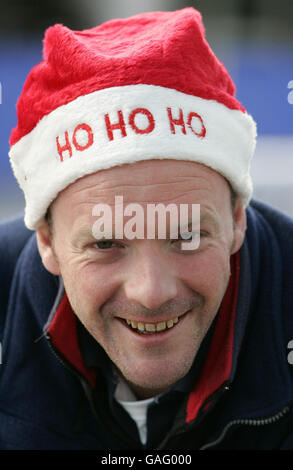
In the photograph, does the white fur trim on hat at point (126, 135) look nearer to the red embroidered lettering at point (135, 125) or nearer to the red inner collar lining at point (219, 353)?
the red embroidered lettering at point (135, 125)

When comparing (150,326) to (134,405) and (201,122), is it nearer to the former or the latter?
(134,405)

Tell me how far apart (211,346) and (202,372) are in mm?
105

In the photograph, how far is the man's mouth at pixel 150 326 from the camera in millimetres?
1780

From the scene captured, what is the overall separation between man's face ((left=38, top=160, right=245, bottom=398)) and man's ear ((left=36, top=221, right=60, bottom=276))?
4 cm

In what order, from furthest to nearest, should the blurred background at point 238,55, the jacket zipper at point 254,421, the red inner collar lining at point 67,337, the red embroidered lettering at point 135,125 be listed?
the blurred background at point 238,55 < the red inner collar lining at point 67,337 < the jacket zipper at point 254,421 < the red embroidered lettering at point 135,125

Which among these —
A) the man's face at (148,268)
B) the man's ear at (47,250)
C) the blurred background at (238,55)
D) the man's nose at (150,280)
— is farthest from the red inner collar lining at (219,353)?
the blurred background at (238,55)

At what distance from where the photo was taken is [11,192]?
6012 mm

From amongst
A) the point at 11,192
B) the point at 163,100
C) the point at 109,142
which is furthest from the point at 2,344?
the point at 11,192

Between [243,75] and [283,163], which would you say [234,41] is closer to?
[243,75]

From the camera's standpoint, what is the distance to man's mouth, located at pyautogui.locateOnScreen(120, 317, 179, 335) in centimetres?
178

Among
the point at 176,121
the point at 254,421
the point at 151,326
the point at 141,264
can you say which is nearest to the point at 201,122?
the point at 176,121

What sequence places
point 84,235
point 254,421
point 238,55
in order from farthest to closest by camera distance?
point 238,55 → point 254,421 → point 84,235

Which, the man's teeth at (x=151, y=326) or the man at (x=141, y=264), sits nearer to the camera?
the man at (x=141, y=264)

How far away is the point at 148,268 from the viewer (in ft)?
5.32
